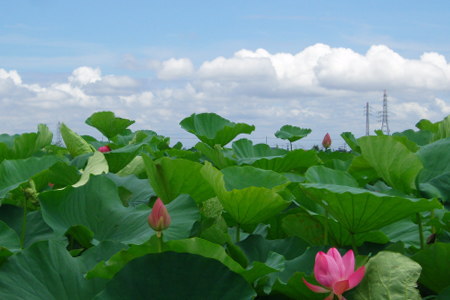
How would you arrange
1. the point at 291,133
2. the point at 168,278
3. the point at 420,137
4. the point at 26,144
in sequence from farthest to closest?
1. the point at 291,133
2. the point at 420,137
3. the point at 26,144
4. the point at 168,278

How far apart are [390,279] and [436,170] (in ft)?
1.77

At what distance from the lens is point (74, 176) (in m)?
1.39

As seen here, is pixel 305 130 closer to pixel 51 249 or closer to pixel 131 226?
pixel 131 226

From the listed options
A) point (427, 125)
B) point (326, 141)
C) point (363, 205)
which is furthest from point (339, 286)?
point (326, 141)

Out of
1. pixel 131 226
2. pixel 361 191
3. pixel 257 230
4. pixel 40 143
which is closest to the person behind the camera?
pixel 361 191

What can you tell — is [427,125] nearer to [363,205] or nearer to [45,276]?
[363,205]

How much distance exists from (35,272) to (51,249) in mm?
38

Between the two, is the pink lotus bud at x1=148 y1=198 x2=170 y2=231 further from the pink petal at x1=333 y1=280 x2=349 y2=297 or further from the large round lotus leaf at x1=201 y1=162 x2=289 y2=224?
the pink petal at x1=333 y1=280 x2=349 y2=297

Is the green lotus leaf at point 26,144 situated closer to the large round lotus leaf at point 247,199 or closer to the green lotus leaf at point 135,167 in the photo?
the green lotus leaf at point 135,167

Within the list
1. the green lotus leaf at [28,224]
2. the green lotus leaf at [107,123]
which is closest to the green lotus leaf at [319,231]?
the green lotus leaf at [28,224]

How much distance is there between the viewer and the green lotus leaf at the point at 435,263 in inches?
33.3

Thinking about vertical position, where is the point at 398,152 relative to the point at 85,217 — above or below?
above

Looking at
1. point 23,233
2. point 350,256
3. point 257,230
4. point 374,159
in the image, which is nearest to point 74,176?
point 23,233

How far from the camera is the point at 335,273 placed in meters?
0.70
